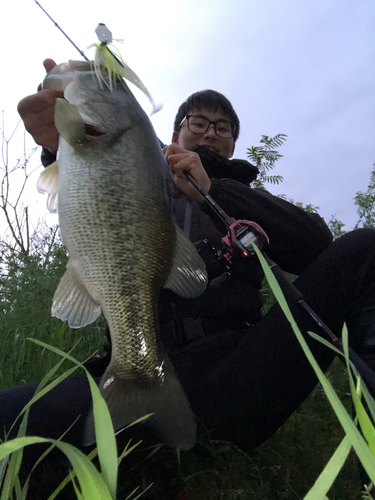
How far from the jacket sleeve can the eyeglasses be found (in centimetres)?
80

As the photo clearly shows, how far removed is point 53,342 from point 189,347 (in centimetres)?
115

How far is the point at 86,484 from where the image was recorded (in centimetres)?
43

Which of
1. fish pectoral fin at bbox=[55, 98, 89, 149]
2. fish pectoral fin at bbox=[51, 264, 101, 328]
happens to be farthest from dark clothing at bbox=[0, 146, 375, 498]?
fish pectoral fin at bbox=[55, 98, 89, 149]

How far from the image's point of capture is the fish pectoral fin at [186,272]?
1387 mm

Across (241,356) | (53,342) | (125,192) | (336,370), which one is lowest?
(336,370)

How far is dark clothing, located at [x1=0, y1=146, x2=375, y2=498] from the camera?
1.52 metres

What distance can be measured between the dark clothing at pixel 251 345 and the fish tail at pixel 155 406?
0.19 m

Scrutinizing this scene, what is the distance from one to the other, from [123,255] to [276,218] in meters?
0.84

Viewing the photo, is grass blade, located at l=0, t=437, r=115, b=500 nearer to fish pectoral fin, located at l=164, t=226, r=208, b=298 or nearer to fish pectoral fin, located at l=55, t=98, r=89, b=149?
fish pectoral fin, located at l=164, t=226, r=208, b=298

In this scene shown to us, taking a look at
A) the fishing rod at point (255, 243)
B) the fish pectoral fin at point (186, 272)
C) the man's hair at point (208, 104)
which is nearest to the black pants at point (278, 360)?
the fishing rod at point (255, 243)

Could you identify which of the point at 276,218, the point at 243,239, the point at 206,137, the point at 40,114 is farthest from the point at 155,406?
the point at 206,137

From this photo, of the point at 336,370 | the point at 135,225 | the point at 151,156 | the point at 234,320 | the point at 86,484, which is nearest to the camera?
the point at 86,484

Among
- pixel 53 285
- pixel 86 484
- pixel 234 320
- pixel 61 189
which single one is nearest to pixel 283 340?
pixel 234 320

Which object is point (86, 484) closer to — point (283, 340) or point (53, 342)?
point (283, 340)
